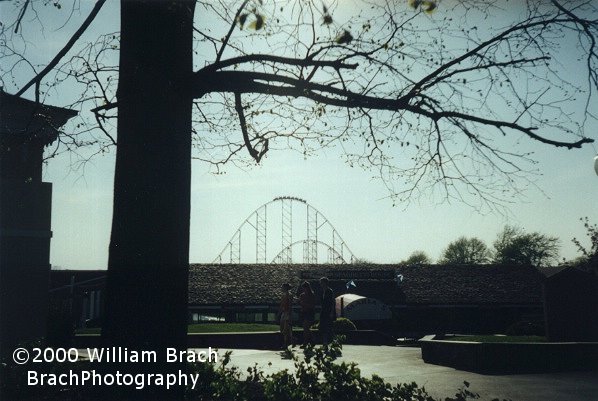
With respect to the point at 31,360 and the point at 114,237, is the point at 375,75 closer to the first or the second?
the point at 114,237

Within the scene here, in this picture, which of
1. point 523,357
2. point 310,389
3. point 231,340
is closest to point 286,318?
point 231,340

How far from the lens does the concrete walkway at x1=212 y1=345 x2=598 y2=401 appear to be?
27.2ft

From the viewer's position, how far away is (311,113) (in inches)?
301

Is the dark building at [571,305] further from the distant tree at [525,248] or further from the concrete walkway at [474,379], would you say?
the distant tree at [525,248]

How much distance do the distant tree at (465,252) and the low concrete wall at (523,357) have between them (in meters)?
108

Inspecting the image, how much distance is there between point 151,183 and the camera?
5.45 meters

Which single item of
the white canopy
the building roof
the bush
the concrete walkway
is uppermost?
the building roof

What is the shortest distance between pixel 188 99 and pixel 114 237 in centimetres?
135

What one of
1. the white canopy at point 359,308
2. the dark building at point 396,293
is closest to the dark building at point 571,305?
the white canopy at point 359,308

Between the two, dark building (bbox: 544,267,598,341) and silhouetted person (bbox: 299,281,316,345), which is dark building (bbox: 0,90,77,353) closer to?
silhouetted person (bbox: 299,281,316,345)

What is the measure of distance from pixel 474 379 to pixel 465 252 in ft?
368

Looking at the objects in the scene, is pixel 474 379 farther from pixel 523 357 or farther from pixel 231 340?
pixel 231 340

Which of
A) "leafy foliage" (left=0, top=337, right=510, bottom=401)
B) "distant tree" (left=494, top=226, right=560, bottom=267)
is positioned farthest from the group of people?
"distant tree" (left=494, top=226, right=560, bottom=267)

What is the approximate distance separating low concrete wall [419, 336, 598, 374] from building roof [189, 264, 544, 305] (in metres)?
34.0
